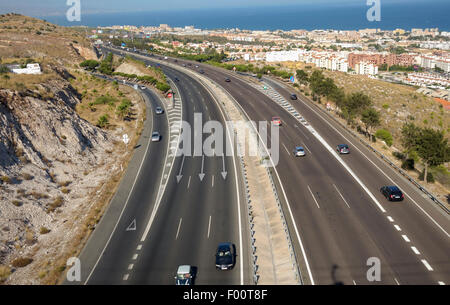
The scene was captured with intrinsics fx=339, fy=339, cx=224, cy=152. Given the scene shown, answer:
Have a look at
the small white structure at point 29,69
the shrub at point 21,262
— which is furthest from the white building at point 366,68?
the shrub at point 21,262

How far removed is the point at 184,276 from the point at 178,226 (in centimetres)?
788

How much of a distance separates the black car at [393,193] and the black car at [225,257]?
58.7 feet

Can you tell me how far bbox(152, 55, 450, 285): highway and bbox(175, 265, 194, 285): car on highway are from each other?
27.7 feet

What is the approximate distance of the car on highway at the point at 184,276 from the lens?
23962 mm

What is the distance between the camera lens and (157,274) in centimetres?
2552

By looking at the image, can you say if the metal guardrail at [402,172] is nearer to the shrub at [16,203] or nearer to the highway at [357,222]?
the highway at [357,222]

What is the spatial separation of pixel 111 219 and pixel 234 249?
13.1 m

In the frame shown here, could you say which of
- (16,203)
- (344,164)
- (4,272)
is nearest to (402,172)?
(344,164)

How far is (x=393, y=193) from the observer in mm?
34438

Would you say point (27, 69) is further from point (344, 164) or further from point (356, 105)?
point (344, 164)
